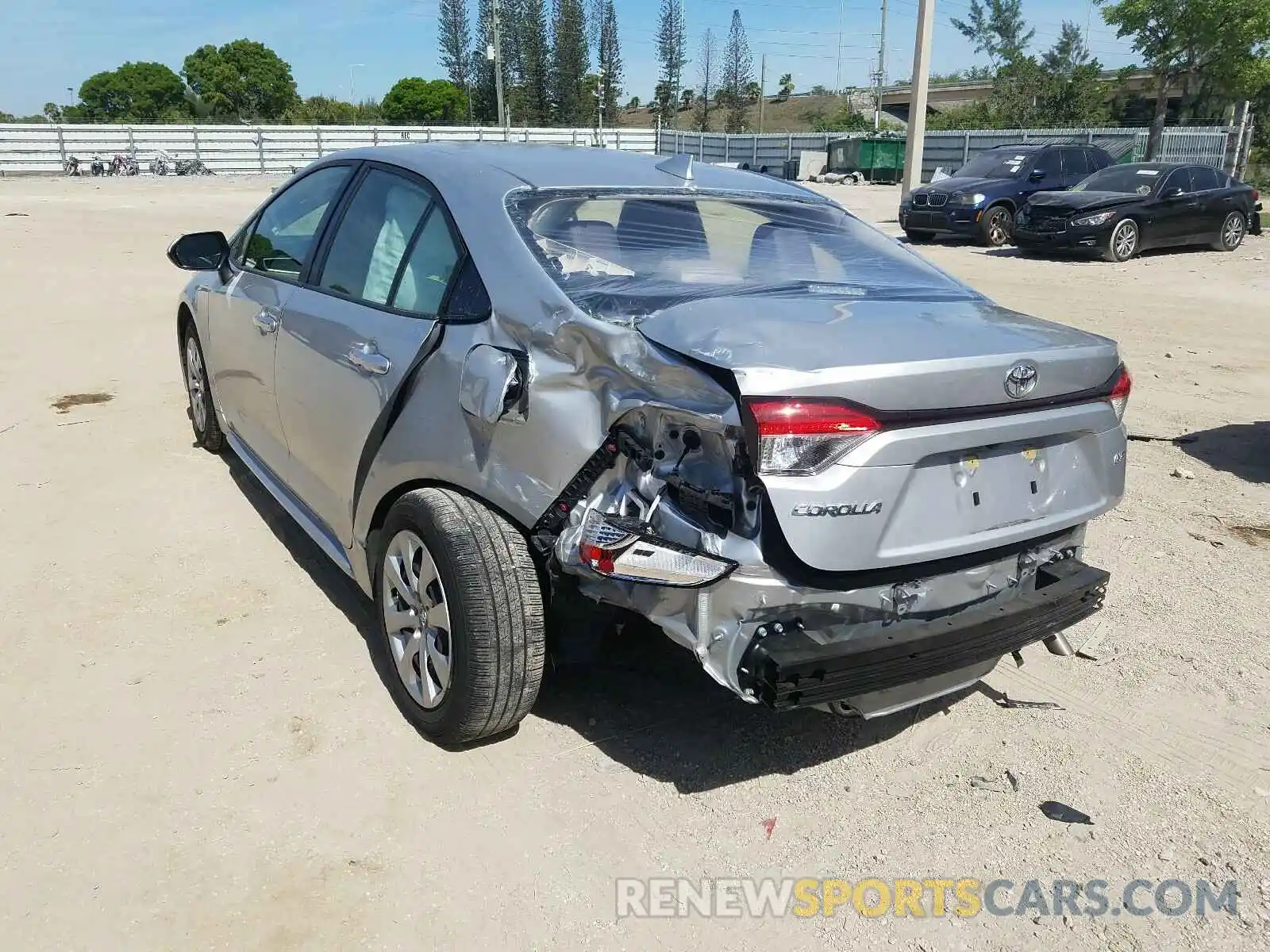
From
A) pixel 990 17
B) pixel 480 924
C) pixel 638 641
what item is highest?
pixel 990 17

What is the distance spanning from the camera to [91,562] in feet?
14.1

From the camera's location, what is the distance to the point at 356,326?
3369 millimetres

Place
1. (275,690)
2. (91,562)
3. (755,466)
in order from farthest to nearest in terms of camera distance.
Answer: (91,562) < (275,690) < (755,466)

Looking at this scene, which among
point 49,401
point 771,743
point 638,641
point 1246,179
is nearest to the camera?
point 638,641

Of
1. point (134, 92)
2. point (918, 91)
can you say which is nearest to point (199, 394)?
point (918, 91)

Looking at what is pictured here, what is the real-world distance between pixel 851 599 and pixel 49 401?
6139mm

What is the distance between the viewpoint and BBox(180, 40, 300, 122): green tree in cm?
8231

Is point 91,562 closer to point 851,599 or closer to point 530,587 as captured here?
point 530,587

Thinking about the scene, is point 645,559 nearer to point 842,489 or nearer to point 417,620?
point 842,489

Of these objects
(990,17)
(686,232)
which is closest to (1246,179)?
(686,232)

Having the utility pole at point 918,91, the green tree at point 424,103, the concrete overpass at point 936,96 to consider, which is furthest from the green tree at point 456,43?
the utility pole at point 918,91

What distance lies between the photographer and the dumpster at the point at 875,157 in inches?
1492

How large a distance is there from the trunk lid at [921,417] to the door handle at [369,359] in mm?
1003

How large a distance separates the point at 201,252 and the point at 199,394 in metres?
1.00
